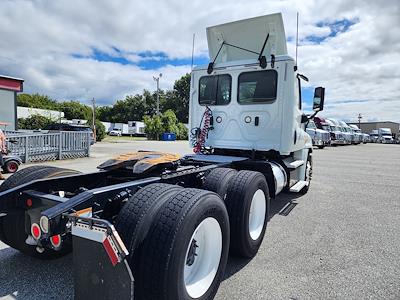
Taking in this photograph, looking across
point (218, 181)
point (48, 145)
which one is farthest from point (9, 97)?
point (218, 181)

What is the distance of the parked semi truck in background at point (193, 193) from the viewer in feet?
7.01

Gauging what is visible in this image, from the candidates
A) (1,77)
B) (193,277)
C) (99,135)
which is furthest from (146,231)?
(99,135)

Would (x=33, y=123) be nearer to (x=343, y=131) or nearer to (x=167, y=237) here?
(x=343, y=131)

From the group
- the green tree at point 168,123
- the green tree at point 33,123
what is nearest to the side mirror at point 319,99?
the green tree at point 33,123

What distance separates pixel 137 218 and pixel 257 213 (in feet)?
6.99

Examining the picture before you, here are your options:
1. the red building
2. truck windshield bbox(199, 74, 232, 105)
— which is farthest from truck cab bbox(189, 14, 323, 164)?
the red building

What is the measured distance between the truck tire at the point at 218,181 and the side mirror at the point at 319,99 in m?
2.91

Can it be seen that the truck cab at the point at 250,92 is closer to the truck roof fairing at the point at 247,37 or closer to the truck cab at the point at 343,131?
the truck roof fairing at the point at 247,37

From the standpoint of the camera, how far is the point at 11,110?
18203 mm

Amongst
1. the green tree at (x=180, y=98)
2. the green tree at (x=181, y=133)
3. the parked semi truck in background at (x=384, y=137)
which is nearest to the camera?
the green tree at (x=181, y=133)

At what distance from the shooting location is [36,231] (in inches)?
100

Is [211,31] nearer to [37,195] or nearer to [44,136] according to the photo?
[37,195]

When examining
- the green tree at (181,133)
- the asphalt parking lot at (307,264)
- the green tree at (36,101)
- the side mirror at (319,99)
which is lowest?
the asphalt parking lot at (307,264)

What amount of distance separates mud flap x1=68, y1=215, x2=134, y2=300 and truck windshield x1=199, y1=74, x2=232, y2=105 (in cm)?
433
